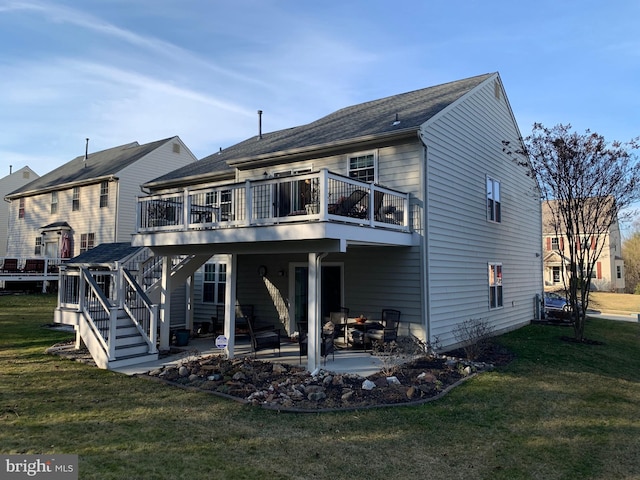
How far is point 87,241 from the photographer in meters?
24.8

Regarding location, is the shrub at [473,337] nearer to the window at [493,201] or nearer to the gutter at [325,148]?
the window at [493,201]

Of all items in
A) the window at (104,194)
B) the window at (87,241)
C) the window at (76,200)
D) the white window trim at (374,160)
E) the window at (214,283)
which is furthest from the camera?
the window at (76,200)

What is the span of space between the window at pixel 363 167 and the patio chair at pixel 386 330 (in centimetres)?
361

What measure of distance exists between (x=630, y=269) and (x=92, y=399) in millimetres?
47570

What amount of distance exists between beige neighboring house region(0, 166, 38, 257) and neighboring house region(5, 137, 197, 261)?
17.6 feet

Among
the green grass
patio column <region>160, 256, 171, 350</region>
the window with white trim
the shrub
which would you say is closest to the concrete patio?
patio column <region>160, 256, 171, 350</region>

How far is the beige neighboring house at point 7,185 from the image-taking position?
35.5m

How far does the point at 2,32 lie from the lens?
1101cm

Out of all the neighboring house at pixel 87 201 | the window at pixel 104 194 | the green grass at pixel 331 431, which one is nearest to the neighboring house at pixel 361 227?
the green grass at pixel 331 431

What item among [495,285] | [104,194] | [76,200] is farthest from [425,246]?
[76,200]

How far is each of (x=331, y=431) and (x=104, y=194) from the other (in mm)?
23081

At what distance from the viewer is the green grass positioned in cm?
454

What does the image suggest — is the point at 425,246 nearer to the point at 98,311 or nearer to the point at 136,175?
the point at 98,311

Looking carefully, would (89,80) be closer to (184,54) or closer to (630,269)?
(184,54)
